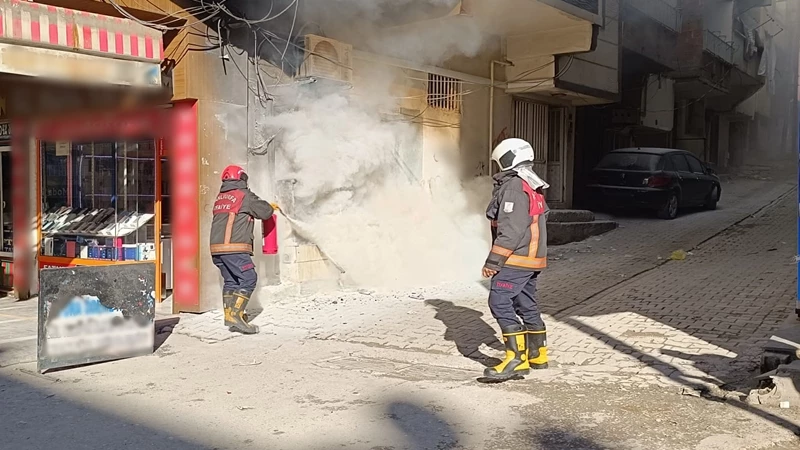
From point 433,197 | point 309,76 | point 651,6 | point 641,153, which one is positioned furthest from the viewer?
point 651,6

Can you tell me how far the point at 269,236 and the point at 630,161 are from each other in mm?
8976

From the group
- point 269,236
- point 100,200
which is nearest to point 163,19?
point 269,236

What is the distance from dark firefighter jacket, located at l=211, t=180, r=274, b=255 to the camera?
6707 mm

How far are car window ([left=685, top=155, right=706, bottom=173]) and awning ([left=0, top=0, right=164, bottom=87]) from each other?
11.6 m

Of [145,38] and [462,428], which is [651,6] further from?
[462,428]

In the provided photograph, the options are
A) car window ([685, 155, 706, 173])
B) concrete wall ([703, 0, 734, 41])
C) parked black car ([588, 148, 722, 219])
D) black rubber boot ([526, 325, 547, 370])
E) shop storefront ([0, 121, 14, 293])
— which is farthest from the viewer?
concrete wall ([703, 0, 734, 41])

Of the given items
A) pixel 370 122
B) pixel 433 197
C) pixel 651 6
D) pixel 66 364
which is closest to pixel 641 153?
pixel 651 6

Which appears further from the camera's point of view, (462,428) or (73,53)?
(73,53)

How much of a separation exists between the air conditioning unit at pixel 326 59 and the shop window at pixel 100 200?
2.05m

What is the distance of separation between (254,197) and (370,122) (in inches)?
117

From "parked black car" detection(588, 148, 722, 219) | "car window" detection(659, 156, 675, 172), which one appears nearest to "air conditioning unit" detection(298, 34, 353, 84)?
"parked black car" detection(588, 148, 722, 219)

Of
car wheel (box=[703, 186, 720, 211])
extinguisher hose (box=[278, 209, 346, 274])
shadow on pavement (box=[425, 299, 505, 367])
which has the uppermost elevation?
car wheel (box=[703, 186, 720, 211])

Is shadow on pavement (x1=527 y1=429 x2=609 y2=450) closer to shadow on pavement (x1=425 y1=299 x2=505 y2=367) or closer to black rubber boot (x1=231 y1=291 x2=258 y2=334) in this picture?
shadow on pavement (x1=425 y1=299 x2=505 y2=367)

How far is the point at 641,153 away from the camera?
14250 millimetres
